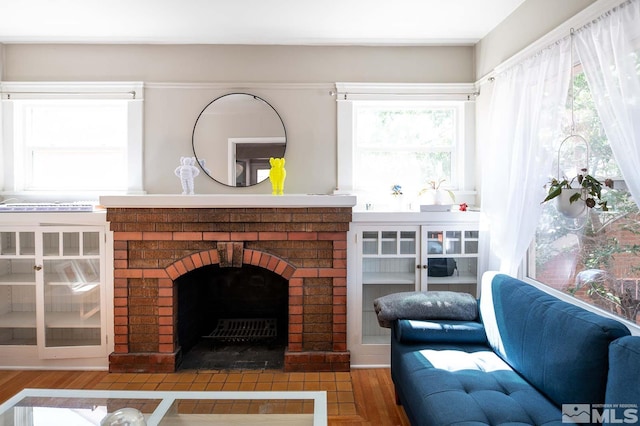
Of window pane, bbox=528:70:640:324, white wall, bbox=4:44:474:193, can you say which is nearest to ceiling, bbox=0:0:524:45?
white wall, bbox=4:44:474:193

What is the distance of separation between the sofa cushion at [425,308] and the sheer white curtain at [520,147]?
0.41 m

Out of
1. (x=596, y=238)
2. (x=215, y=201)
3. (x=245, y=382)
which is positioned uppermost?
(x=215, y=201)

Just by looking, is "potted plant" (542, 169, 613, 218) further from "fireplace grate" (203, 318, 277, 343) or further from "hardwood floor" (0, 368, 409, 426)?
"fireplace grate" (203, 318, 277, 343)

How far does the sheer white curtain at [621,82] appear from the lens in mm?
1701

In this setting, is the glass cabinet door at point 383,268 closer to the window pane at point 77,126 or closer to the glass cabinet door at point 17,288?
the window pane at point 77,126

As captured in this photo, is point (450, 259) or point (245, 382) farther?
point (450, 259)

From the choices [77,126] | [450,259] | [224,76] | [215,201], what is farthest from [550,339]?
[77,126]

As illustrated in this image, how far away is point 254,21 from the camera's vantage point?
9.83 ft

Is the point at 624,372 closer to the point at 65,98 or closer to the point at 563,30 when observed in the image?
the point at 563,30

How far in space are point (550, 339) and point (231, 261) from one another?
2.04 meters

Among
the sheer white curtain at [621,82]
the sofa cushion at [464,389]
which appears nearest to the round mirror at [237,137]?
the sofa cushion at [464,389]

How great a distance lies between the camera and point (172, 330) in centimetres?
297

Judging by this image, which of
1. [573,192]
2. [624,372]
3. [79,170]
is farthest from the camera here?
[79,170]

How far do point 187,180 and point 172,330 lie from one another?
3.63 ft
